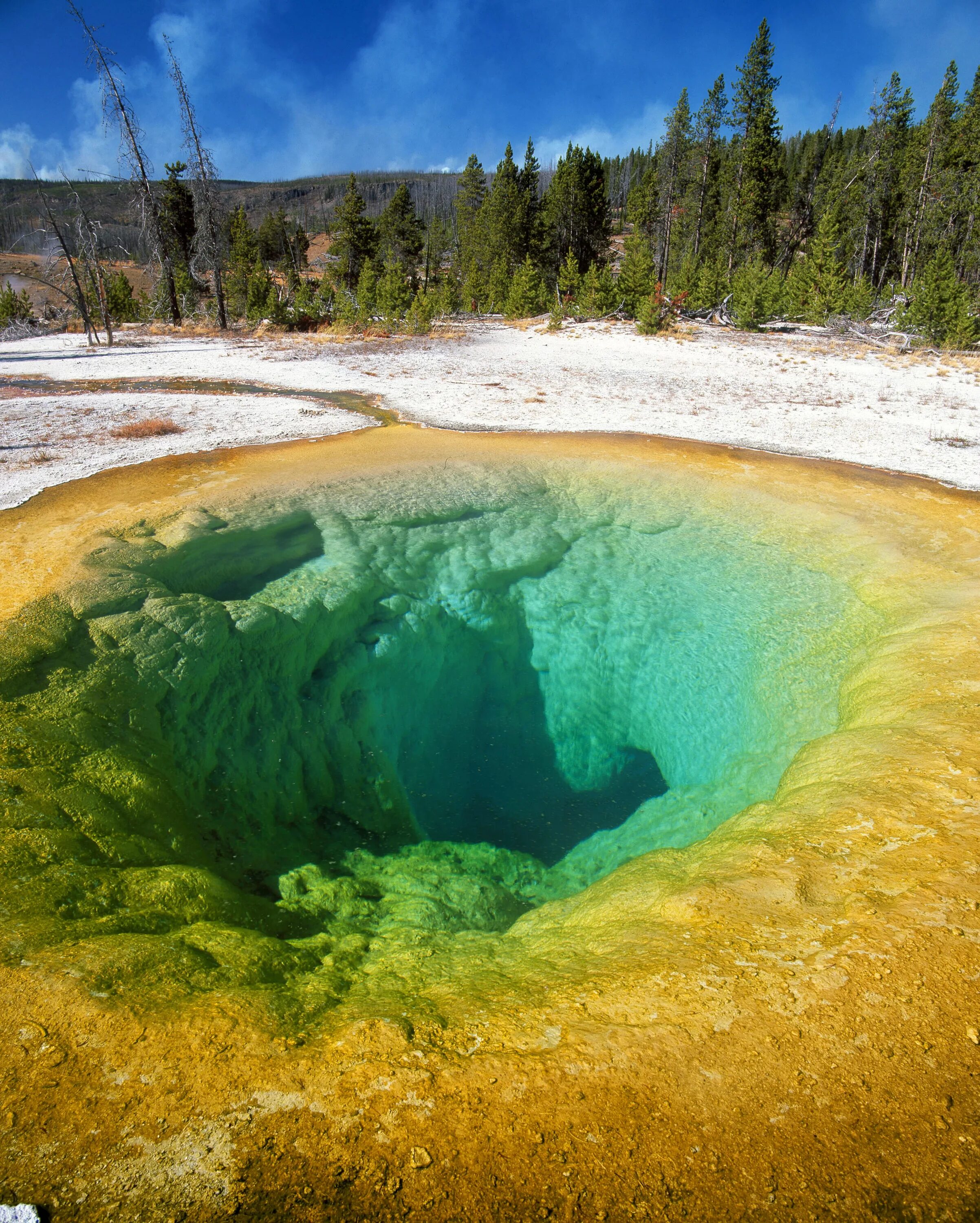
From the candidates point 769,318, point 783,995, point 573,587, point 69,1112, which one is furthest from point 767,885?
point 769,318

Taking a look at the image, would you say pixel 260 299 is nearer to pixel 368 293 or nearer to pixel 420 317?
pixel 368 293

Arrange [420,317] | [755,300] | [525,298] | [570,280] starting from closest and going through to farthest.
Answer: [420,317]
[755,300]
[525,298]
[570,280]

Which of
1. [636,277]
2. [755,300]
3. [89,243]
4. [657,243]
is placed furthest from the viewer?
[657,243]

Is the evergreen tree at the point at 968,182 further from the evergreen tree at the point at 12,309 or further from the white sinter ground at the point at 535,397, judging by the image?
the evergreen tree at the point at 12,309

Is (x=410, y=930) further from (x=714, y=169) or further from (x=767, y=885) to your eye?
(x=714, y=169)

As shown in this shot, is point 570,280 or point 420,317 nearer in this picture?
point 420,317

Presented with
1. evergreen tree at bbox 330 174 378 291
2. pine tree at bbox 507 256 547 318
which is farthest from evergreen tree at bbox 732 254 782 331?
evergreen tree at bbox 330 174 378 291

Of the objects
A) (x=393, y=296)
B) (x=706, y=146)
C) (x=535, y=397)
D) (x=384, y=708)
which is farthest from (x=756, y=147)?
(x=384, y=708)
